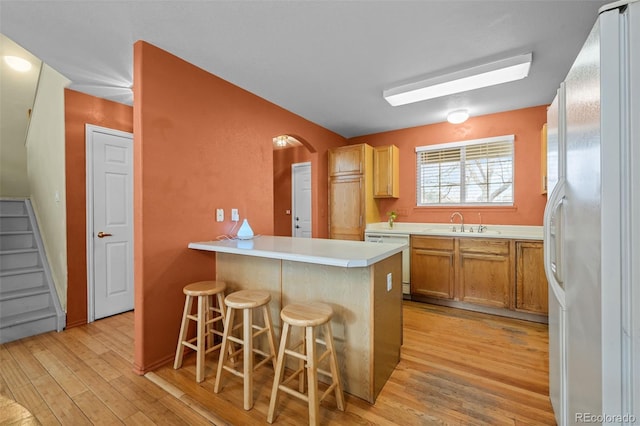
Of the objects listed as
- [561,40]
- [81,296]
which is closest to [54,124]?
[81,296]

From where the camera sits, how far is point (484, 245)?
3129 mm

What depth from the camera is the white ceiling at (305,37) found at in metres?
1.75

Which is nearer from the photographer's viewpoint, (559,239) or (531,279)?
(559,239)

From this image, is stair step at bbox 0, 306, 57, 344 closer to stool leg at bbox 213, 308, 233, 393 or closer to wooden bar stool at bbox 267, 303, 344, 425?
stool leg at bbox 213, 308, 233, 393

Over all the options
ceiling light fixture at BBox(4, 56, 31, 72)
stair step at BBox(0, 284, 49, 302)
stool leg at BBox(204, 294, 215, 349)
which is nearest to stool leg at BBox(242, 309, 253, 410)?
stool leg at BBox(204, 294, 215, 349)

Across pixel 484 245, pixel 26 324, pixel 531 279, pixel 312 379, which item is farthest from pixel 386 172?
pixel 26 324

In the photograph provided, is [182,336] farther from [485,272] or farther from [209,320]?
[485,272]

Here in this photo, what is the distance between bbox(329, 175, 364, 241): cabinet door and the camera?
4148 millimetres

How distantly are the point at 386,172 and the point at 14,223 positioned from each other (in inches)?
200

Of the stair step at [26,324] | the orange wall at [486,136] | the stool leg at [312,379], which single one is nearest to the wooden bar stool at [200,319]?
the stool leg at [312,379]

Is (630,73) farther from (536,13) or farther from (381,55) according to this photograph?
(381,55)

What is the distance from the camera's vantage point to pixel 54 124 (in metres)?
2.98

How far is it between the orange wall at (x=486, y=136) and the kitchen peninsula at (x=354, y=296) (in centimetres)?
235

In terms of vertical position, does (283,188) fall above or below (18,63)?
below
